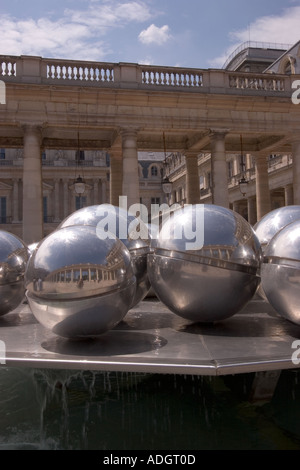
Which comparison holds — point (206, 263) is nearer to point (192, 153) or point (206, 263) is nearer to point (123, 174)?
point (123, 174)

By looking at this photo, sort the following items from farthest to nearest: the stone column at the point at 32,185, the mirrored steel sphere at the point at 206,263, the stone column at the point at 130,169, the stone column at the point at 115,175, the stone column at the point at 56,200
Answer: the stone column at the point at 56,200
the stone column at the point at 115,175
the stone column at the point at 130,169
the stone column at the point at 32,185
the mirrored steel sphere at the point at 206,263

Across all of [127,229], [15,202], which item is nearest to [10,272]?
[127,229]

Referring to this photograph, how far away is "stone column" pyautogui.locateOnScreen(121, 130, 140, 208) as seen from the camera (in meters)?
21.3

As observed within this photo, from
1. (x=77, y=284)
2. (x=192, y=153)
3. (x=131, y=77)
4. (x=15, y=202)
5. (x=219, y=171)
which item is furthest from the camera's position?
(x=15, y=202)

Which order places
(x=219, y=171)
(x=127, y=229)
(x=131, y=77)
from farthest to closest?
(x=219, y=171) → (x=131, y=77) → (x=127, y=229)

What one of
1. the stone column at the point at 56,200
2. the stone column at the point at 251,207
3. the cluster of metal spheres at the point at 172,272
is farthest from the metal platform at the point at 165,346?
the stone column at the point at 56,200

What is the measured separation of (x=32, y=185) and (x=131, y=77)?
7131 mm

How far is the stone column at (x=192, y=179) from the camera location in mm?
25344

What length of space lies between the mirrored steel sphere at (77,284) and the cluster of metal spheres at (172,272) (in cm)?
1

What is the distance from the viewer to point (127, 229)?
740 cm

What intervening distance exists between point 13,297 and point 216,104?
17995 mm

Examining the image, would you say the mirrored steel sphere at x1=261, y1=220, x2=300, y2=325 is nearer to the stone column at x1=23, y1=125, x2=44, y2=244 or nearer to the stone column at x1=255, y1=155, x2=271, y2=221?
the stone column at x1=23, y1=125, x2=44, y2=244

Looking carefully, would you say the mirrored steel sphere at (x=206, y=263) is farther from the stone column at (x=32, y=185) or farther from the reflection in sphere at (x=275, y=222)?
the stone column at (x=32, y=185)
